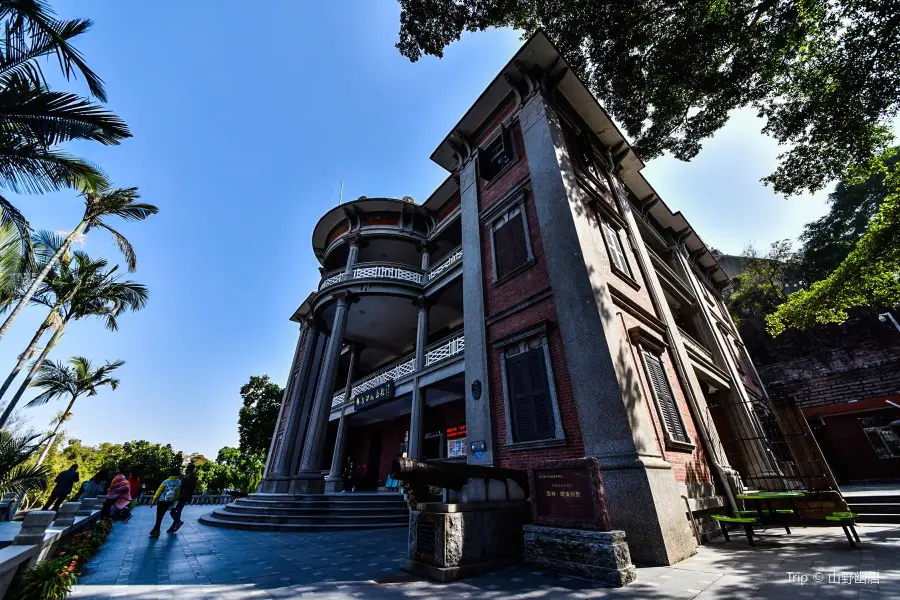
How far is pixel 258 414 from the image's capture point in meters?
32.0

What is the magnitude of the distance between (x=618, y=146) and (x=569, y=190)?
616cm

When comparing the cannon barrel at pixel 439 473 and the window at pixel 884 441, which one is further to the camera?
the window at pixel 884 441

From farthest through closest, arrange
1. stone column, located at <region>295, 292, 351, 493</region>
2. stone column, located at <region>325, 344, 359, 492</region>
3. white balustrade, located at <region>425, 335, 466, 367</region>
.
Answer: stone column, located at <region>325, 344, 359, 492</region> → white balustrade, located at <region>425, 335, 466, 367</region> → stone column, located at <region>295, 292, 351, 493</region>

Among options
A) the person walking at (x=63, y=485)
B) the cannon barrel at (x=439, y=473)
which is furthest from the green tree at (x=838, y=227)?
the person walking at (x=63, y=485)

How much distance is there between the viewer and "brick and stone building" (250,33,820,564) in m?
6.16

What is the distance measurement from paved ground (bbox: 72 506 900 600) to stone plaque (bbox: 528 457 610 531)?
0.73 meters

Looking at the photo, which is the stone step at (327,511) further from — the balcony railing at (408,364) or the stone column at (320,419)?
the balcony railing at (408,364)

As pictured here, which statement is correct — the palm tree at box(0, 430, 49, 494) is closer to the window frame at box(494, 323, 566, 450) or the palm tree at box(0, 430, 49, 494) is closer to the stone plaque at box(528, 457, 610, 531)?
the window frame at box(494, 323, 566, 450)

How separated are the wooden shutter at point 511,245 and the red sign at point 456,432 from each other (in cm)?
777

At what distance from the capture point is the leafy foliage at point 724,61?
7660 millimetres

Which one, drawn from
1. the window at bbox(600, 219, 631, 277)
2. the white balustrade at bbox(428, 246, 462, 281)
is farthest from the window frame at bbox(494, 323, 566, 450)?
the white balustrade at bbox(428, 246, 462, 281)

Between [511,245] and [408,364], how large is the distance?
6.58 meters

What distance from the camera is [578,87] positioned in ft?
36.3

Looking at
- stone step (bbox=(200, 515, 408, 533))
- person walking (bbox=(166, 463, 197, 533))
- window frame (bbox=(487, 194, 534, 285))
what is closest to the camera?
person walking (bbox=(166, 463, 197, 533))
